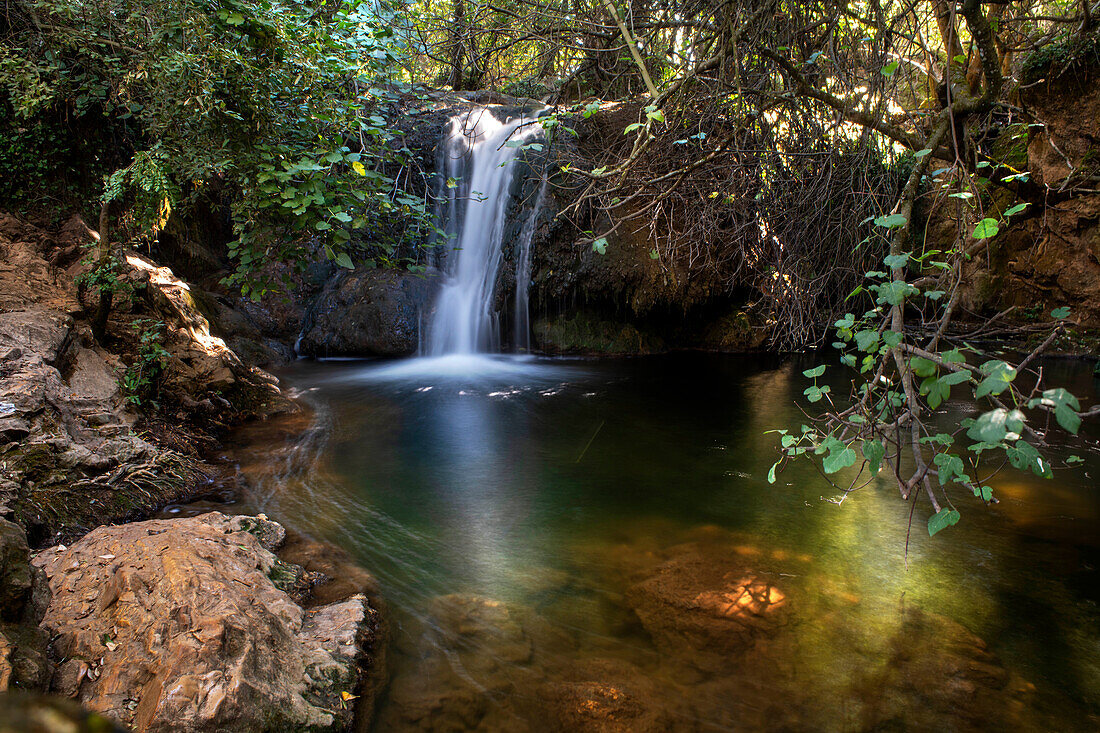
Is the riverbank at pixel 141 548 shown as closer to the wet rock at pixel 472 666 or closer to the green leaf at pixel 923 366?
the wet rock at pixel 472 666

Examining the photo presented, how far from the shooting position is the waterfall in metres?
10.5

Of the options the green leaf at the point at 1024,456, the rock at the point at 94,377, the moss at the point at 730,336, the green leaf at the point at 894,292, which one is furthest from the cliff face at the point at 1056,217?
the rock at the point at 94,377

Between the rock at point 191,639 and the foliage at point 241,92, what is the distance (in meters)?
2.35

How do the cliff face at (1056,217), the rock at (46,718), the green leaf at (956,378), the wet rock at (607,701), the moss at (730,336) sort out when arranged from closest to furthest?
the rock at (46,718) < the green leaf at (956,378) < the wet rock at (607,701) < the cliff face at (1056,217) < the moss at (730,336)

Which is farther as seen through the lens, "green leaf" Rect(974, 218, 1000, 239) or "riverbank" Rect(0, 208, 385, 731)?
"riverbank" Rect(0, 208, 385, 731)

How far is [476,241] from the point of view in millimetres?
11008

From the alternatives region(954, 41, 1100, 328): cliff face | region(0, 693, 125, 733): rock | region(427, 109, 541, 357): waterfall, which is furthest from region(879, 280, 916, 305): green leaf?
region(427, 109, 541, 357): waterfall

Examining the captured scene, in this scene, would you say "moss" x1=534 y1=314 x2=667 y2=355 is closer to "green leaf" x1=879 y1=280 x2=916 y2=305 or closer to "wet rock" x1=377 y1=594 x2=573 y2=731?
"wet rock" x1=377 y1=594 x2=573 y2=731

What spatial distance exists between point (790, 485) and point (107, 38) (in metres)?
7.03

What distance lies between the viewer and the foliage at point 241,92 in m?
4.05

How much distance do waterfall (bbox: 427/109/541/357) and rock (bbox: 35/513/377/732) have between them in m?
7.96

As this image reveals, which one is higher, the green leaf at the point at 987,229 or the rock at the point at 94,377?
the green leaf at the point at 987,229

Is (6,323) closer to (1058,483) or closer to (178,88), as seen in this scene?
(178,88)

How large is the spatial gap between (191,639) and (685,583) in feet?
7.57
